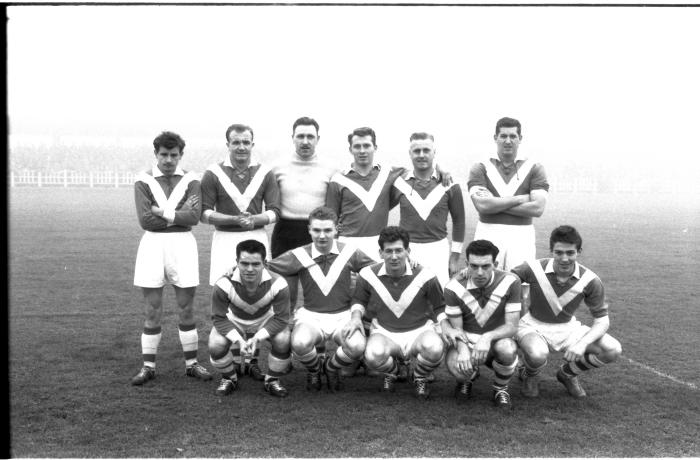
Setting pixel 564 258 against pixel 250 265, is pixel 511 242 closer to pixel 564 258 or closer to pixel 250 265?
pixel 564 258

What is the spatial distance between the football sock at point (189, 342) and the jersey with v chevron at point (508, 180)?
239 cm

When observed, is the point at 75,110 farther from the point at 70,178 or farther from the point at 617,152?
the point at 617,152

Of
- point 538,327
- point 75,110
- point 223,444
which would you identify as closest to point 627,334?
point 538,327

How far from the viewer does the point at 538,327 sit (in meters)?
4.97

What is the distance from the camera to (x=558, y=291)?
15.9ft

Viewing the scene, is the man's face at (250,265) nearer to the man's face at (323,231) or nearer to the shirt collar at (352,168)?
the man's face at (323,231)

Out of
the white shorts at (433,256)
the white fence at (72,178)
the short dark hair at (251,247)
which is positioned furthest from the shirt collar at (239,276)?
the white fence at (72,178)

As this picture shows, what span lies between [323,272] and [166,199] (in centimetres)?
128

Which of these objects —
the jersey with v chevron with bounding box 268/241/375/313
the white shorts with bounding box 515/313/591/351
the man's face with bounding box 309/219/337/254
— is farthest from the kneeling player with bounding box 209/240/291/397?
the white shorts with bounding box 515/313/591/351

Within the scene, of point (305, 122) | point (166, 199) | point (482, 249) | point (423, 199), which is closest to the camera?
point (482, 249)

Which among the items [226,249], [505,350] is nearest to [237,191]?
[226,249]

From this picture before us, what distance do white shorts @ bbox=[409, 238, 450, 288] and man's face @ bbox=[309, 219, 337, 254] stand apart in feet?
2.41

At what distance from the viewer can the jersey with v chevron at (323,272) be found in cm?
509

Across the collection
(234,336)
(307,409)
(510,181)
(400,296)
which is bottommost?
(307,409)
